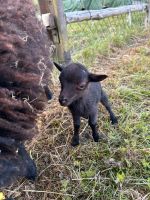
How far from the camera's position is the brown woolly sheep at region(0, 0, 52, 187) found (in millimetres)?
1514

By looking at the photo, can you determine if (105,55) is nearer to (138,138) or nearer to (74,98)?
(138,138)

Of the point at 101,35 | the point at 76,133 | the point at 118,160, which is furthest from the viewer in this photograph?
the point at 101,35

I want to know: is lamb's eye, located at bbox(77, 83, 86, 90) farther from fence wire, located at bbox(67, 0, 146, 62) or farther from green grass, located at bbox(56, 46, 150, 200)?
fence wire, located at bbox(67, 0, 146, 62)

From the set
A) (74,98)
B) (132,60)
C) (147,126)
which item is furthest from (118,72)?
(74,98)

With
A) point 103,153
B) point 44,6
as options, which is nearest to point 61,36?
point 44,6

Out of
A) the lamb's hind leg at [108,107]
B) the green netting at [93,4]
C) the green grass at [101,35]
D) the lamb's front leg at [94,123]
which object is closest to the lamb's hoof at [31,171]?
the lamb's front leg at [94,123]

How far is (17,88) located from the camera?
5.22 ft

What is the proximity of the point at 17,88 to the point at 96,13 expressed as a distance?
101 inches

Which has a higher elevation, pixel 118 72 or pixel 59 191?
pixel 118 72

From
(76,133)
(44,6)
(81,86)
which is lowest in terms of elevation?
(76,133)

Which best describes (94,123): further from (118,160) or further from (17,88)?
(17,88)

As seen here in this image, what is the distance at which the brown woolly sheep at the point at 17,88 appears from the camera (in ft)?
4.97

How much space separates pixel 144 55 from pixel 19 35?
2.17 meters

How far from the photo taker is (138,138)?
7.53ft
